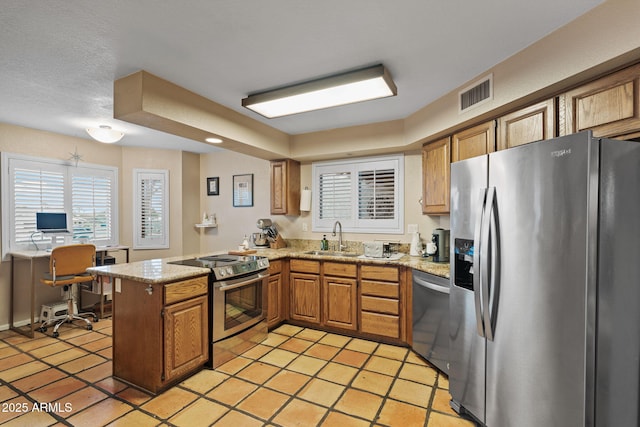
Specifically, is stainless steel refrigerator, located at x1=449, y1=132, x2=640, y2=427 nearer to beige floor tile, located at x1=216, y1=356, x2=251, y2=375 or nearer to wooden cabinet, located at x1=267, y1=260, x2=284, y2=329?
beige floor tile, located at x1=216, y1=356, x2=251, y2=375

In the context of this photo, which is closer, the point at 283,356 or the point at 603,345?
the point at 603,345

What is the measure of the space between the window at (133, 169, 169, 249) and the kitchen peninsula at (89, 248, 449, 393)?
7.80 ft

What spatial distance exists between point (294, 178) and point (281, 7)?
2.83 metres

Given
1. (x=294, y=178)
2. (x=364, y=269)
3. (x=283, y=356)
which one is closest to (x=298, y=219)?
(x=294, y=178)

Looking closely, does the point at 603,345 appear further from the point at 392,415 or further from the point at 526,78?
the point at 526,78

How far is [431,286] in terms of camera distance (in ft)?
8.86

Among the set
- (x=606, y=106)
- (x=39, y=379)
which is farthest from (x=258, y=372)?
(x=606, y=106)

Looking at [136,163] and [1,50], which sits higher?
[1,50]

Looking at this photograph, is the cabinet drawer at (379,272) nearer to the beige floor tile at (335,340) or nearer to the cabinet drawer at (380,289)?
the cabinet drawer at (380,289)

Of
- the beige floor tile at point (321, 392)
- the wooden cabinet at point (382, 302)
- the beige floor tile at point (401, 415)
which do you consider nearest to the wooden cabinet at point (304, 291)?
the wooden cabinet at point (382, 302)

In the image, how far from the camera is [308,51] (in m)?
2.09

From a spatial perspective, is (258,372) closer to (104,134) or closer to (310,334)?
(310,334)

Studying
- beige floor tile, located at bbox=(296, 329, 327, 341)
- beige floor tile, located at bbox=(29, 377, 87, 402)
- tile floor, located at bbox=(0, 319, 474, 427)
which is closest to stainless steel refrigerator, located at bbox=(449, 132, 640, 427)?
tile floor, located at bbox=(0, 319, 474, 427)

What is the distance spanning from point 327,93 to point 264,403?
8.03 feet
